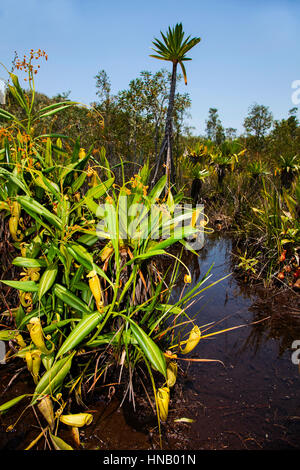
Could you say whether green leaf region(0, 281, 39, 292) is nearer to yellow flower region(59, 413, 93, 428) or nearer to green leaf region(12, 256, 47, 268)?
green leaf region(12, 256, 47, 268)

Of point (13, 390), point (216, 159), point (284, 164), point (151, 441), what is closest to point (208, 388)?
point (151, 441)

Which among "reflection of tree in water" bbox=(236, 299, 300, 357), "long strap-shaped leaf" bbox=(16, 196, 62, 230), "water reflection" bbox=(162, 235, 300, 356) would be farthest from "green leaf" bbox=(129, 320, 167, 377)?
"reflection of tree in water" bbox=(236, 299, 300, 357)

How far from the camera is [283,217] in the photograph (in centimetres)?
289

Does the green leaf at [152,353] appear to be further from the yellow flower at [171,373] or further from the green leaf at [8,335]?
the green leaf at [8,335]

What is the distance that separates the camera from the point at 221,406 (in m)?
1.36

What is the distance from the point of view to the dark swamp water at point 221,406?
1.15 meters

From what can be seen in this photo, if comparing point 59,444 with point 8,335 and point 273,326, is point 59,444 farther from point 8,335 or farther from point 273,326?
point 273,326

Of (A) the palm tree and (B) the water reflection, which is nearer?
(B) the water reflection

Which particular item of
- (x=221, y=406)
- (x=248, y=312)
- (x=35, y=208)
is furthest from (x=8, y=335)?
(x=248, y=312)

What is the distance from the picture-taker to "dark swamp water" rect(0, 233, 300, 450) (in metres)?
1.15

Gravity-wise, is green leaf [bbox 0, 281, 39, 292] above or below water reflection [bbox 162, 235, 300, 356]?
above

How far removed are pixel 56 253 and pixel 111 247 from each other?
0.82 ft

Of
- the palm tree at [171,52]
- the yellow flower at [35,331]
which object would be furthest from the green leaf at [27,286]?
the palm tree at [171,52]

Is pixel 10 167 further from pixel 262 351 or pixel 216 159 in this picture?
pixel 216 159
